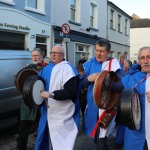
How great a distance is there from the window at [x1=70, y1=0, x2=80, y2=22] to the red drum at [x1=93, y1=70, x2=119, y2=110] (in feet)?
47.3

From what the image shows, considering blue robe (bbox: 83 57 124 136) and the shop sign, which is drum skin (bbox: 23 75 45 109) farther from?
the shop sign

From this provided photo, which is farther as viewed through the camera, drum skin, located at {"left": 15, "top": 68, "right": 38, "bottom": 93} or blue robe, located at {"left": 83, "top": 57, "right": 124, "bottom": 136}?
drum skin, located at {"left": 15, "top": 68, "right": 38, "bottom": 93}

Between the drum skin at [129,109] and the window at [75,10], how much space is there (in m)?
15.2

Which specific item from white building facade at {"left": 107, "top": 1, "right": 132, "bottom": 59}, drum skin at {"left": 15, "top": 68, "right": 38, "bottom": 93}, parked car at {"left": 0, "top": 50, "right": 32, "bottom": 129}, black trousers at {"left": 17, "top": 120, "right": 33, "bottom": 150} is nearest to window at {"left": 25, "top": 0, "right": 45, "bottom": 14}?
parked car at {"left": 0, "top": 50, "right": 32, "bottom": 129}

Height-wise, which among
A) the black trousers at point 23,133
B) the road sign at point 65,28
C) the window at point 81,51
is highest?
the road sign at point 65,28

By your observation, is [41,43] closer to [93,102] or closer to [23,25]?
[23,25]

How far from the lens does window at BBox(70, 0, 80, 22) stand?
17958mm

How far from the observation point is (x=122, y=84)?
3674 millimetres

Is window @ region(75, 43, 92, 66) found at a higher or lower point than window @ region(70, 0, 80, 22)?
lower

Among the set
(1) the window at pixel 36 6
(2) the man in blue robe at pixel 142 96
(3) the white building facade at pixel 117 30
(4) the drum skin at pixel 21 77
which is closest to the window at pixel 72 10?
(1) the window at pixel 36 6

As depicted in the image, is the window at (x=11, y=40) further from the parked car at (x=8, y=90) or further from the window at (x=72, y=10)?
the parked car at (x=8, y=90)

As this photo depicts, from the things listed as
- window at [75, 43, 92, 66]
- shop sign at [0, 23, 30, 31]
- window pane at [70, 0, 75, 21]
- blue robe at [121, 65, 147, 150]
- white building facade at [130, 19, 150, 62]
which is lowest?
blue robe at [121, 65, 147, 150]

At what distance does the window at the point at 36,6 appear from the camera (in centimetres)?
1374

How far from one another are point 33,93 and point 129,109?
1416 mm
